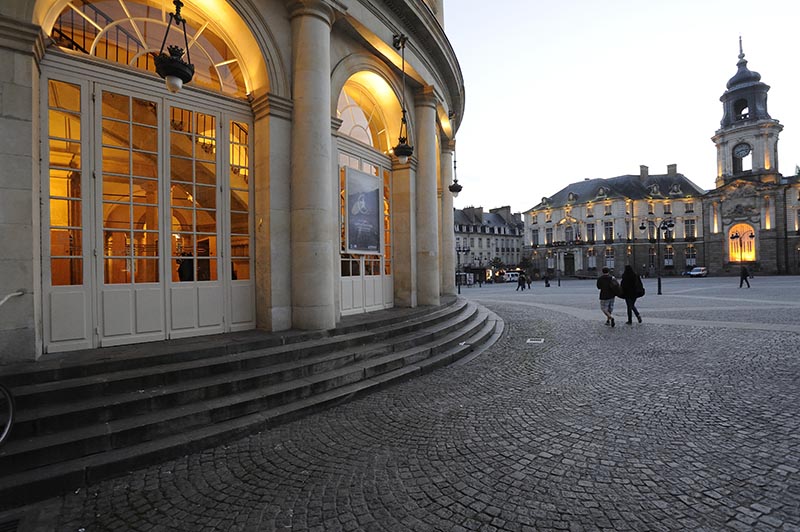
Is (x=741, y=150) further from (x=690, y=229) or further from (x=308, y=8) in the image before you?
(x=308, y=8)

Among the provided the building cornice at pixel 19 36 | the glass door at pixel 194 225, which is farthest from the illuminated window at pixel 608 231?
the building cornice at pixel 19 36

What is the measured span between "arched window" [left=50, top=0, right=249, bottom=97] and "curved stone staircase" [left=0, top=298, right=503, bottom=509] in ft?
14.7

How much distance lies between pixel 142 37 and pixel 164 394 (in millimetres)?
5719

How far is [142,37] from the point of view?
6430mm

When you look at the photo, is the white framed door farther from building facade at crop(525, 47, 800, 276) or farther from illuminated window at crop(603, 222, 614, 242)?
illuminated window at crop(603, 222, 614, 242)

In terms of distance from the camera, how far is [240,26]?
23.3 feet

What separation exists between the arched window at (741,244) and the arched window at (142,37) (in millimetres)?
75473

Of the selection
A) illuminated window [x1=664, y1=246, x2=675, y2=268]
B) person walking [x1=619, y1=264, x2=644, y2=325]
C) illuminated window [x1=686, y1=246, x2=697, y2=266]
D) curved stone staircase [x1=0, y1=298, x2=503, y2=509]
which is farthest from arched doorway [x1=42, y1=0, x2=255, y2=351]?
illuminated window [x1=686, y1=246, x2=697, y2=266]

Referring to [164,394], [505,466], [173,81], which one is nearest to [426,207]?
[173,81]

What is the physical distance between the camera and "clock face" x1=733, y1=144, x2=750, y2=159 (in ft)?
195

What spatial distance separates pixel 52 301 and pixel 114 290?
0.71m

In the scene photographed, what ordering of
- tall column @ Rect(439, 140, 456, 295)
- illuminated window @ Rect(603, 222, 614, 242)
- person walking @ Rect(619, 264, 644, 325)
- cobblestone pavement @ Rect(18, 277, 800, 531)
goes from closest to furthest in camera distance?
cobblestone pavement @ Rect(18, 277, 800, 531)
person walking @ Rect(619, 264, 644, 325)
tall column @ Rect(439, 140, 456, 295)
illuminated window @ Rect(603, 222, 614, 242)

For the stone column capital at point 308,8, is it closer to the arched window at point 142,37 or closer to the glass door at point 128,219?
the arched window at point 142,37

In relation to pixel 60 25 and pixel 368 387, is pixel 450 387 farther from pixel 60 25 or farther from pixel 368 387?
pixel 60 25
